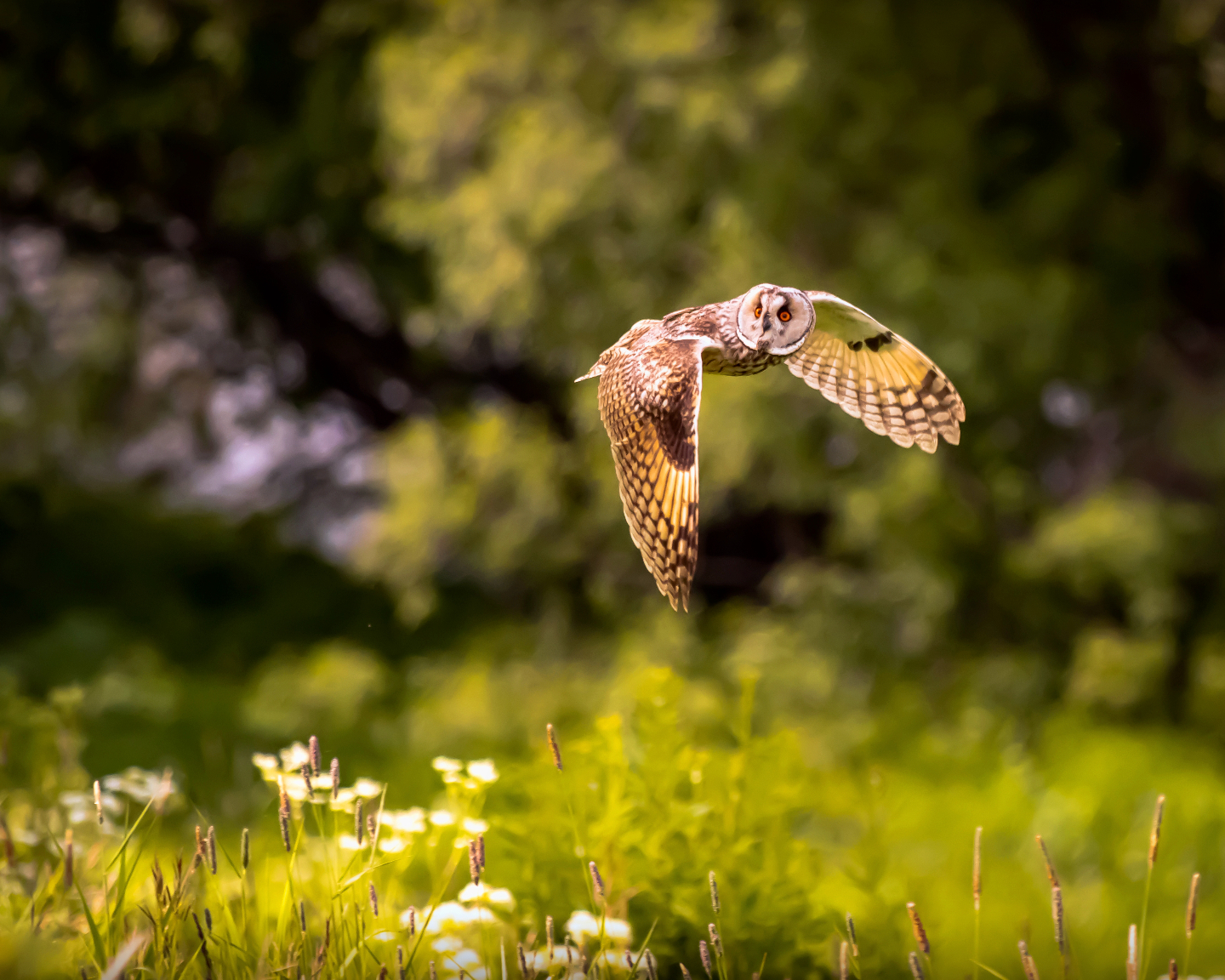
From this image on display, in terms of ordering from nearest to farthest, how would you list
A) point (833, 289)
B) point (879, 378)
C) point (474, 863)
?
1. point (879, 378)
2. point (474, 863)
3. point (833, 289)

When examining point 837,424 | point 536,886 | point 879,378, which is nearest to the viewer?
point 879,378

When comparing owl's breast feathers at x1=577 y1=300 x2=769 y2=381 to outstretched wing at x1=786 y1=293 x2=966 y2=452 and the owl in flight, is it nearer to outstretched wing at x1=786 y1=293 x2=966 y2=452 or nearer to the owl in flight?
the owl in flight

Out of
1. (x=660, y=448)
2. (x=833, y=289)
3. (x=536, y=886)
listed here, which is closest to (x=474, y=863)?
(x=536, y=886)

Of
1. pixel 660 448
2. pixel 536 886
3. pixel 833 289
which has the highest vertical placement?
pixel 833 289

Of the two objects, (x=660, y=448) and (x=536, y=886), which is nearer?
(x=660, y=448)

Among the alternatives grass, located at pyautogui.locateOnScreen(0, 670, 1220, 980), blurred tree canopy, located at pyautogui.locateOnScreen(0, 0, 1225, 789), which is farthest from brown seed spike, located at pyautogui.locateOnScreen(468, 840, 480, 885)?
blurred tree canopy, located at pyautogui.locateOnScreen(0, 0, 1225, 789)

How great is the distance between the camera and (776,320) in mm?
880

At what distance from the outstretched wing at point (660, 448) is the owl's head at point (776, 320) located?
44 millimetres

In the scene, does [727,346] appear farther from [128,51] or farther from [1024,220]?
[128,51]

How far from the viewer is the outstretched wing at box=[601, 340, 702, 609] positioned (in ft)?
2.80

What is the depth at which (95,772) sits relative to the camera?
12.0 ft

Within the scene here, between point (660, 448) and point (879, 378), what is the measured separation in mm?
272

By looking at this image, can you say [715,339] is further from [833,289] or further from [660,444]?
[833,289]

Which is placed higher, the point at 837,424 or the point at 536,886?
the point at 837,424
